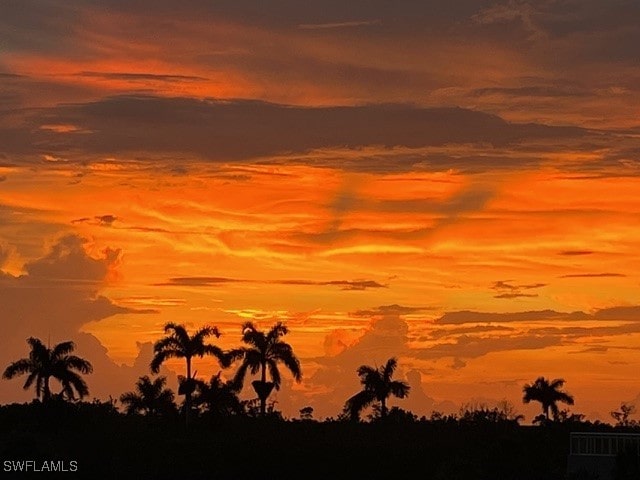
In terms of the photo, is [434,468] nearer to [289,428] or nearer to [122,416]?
[289,428]

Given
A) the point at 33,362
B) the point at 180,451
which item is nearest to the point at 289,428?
the point at 180,451

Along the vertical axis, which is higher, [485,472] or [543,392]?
[543,392]

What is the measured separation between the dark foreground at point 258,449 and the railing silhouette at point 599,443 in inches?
101

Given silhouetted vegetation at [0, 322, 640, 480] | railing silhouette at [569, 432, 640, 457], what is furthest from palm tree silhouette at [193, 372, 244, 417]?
railing silhouette at [569, 432, 640, 457]

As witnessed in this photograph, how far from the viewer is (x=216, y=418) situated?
423 feet

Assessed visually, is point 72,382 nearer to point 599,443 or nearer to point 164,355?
point 164,355

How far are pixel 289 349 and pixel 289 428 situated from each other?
24.4 feet

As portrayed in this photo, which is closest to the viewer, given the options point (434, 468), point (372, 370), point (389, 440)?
point (434, 468)

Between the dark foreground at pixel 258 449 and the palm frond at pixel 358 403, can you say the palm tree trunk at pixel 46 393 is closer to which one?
the dark foreground at pixel 258 449

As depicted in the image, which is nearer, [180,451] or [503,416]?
[180,451]

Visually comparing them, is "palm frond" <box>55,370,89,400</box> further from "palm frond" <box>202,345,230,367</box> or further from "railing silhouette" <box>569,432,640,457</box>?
"railing silhouette" <box>569,432,640,457</box>

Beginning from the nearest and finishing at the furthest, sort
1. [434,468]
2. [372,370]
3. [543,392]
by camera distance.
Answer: [434,468], [372,370], [543,392]

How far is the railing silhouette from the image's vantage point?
111 m

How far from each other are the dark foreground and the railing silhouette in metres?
2.58
